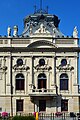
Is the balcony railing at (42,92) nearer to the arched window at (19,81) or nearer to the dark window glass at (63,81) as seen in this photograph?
the dark window glass at (63,81)

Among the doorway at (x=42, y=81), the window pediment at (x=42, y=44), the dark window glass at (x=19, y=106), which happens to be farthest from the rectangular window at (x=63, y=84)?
the dark window glass at (x=19, y=106)

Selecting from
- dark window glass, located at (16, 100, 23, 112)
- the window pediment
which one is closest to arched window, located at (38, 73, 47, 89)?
dark window glass, located at (16, 100, 23, 112)

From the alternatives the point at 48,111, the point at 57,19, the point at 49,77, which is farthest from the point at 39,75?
the point at 57,19

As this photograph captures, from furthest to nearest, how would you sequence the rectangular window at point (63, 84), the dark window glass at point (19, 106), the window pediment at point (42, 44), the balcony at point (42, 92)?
the window pediment at point (42, 44)
the rectangular window at point (63, 84)
the dark window glass at point (19, 106)
the balcony at point (42, 92)

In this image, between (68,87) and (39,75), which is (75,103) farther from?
(39,75)

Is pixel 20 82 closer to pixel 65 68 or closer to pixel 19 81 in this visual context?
pixel 19 81

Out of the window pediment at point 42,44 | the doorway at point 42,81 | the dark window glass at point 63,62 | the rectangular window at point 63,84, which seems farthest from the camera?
the dark window glass at point 63,62

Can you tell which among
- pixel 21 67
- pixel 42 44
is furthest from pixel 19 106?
pixel 42 44

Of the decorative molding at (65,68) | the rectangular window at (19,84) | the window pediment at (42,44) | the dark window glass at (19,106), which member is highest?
the window pediment at (42,44)

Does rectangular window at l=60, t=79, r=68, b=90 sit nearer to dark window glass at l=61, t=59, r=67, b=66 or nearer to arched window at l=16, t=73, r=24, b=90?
dark window glass at l=61, t=59, r=67, b=66

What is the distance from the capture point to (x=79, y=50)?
227 ft

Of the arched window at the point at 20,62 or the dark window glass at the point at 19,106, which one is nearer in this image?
the dark window glass at the point at 19,106

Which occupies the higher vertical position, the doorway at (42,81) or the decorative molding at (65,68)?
the decorative molding at (65,68)

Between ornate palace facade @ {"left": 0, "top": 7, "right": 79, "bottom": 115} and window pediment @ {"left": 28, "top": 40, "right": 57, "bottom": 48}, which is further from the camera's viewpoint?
window pediment @ {"left": 28, "top": 40, "right": 57, "bottom": 48}
